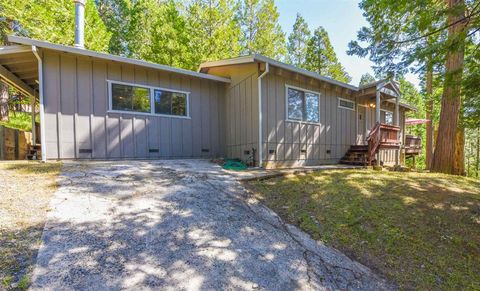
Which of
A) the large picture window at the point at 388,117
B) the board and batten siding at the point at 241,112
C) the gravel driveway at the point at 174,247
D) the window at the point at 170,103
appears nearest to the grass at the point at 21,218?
the gravel driveway at the point at 174,247

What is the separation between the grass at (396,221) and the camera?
288cm

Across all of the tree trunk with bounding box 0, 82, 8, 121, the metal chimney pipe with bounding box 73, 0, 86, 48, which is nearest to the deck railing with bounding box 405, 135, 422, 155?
the metal chimney pipe with bounding box 73, 0, 86, 48

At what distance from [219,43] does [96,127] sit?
39.2 ft

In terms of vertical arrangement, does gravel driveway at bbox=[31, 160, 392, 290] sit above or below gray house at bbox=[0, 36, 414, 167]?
below

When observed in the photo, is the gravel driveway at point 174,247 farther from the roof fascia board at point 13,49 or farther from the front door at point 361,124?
the front door at point 361,124

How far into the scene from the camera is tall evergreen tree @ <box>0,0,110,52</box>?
10.7m

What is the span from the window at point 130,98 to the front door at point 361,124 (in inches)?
331

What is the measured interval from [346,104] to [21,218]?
33.5ft

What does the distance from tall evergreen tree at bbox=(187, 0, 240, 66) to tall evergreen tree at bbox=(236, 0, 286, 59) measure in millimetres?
2402

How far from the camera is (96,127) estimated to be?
672 cm

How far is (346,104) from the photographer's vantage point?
9914mm

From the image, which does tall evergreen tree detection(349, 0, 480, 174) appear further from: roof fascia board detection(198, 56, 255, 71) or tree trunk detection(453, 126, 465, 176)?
roof fascia board detection(198, 56, 255, 71)

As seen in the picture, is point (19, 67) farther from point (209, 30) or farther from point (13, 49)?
point (209, 30)

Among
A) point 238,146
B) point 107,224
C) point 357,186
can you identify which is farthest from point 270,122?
point 107,224
